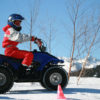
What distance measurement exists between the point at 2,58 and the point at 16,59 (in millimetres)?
345

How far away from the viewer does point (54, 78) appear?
630 cm

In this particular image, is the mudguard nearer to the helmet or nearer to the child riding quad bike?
the child riding quad bike

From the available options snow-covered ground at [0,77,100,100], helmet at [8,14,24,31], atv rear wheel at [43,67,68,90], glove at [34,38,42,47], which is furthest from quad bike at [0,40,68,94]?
helmet at [8,14,24,31]

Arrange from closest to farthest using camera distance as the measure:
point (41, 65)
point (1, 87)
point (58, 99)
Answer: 1. point (58, 99)
2. point (1, 87)
3. point (41, 65)

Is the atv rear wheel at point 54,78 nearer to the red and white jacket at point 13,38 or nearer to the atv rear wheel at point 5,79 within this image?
the atv rear wheel at point 5,79

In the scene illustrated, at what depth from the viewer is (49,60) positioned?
6.25 meters

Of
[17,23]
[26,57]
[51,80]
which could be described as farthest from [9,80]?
[17,23]

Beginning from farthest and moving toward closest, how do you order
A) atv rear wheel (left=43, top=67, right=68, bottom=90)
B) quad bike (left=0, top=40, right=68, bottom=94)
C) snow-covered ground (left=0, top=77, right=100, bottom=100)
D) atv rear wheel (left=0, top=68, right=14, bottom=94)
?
atv rear wheel (left=43, top=67, right=68, bottom=90) < quad bike (left=0, top=40, right=68, bottom=94) < atv rear wheel (left=0, top=68, right=14, bottom=94) < snow-covered ground (left=0, top=77, right=100, bottom=100)

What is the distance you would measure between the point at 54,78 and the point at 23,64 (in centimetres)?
91

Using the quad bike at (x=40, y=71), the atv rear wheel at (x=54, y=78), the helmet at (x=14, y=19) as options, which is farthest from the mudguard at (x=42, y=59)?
the helmet at (x=14, y=19)

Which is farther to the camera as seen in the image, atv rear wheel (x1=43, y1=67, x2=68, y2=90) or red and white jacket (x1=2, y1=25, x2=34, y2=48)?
atv rear wheel (x1=43, y1=67, x2=68, y2=90)

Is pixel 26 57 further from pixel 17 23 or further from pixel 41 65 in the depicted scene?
pixel 17 23

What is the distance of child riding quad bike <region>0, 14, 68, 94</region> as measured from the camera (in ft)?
19.4

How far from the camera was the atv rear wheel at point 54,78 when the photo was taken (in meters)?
6.20
